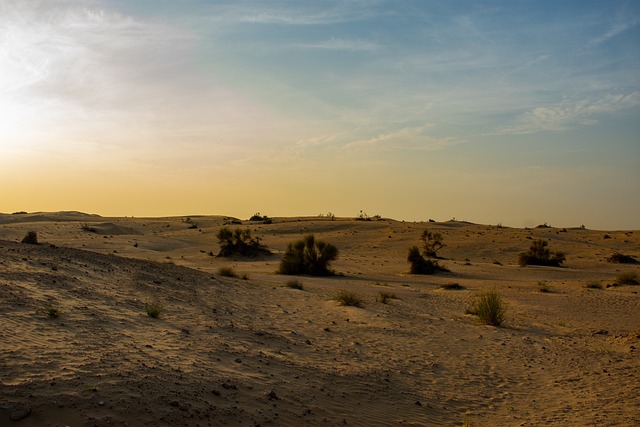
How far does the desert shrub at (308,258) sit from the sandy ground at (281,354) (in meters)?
7.23

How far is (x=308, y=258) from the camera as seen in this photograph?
31641 millimetres

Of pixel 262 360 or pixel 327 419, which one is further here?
pixel 262 360

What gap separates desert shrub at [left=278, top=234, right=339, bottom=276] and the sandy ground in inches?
285

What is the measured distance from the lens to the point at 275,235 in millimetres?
55531

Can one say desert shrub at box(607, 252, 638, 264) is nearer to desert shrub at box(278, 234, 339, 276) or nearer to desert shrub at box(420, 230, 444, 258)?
desert shrub at box(420, 230, 444, 258)

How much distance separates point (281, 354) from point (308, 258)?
20167 mm

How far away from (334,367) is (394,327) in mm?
5053

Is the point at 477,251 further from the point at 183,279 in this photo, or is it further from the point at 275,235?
the point at 183,279

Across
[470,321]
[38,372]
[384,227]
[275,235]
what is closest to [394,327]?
[470,321]

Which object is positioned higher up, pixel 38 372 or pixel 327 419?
pixel 38 372

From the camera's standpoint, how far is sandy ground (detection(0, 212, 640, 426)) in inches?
305

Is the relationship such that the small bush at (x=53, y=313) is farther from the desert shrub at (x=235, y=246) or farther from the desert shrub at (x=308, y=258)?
the desert shrub at (x=235, y=246)

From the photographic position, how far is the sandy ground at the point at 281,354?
305 inches

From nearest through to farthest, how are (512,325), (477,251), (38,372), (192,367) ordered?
1. (38,372)
2. (192,367)
3. (512,325)
4. (477,251)
